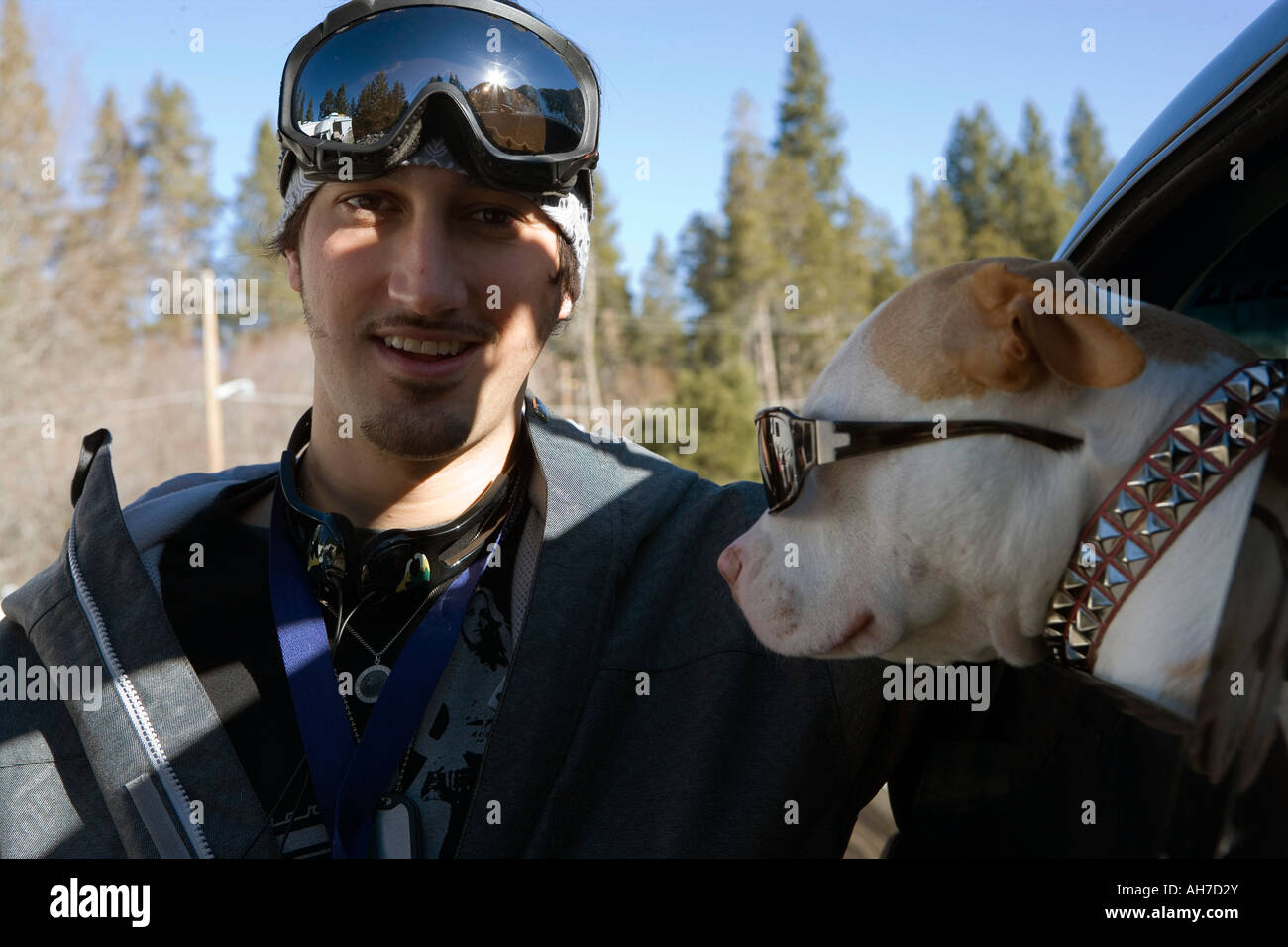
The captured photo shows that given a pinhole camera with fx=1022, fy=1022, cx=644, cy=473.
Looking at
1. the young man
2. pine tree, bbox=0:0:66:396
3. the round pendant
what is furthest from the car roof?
pine tree, bbox=0:0:66:396

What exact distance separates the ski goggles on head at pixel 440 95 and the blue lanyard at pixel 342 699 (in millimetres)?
1028

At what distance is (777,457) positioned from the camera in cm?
209

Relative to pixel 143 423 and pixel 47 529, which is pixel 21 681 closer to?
pixel 47 529

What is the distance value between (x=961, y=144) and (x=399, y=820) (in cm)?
7455

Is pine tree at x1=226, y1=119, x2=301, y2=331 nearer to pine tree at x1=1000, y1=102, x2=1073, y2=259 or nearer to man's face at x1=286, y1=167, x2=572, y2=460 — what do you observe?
man's face at x1=286, y1=167, x2=572, y2=460

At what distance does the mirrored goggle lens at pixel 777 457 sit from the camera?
6.72 ft

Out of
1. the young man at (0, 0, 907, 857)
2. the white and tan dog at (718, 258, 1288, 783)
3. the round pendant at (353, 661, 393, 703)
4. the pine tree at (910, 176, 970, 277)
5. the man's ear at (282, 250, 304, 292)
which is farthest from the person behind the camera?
the pine tree at (910, 176, 970, 277)

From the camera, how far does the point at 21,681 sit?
238cm

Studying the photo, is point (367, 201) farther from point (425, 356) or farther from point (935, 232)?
point (935, 232)

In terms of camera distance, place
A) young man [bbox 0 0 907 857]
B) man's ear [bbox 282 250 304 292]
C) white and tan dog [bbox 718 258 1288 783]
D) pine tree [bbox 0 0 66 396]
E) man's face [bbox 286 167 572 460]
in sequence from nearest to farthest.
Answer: white and tan dog [bbox 718 258 1288 783] < young man [bbox 0 0 907 857] < man's face [bbox 286 167 572 460] < man's ear [bbox 282 250 304 292] < pine tree [bbox 0 0 66 396]

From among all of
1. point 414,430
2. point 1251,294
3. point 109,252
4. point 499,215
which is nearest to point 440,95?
point 499,215

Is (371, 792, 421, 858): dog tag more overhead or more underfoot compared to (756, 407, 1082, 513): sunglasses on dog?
more underfoot

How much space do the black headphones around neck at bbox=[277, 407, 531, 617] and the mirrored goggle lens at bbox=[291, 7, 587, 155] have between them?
956 mm

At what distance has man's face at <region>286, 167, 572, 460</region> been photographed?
2465 millimetres
